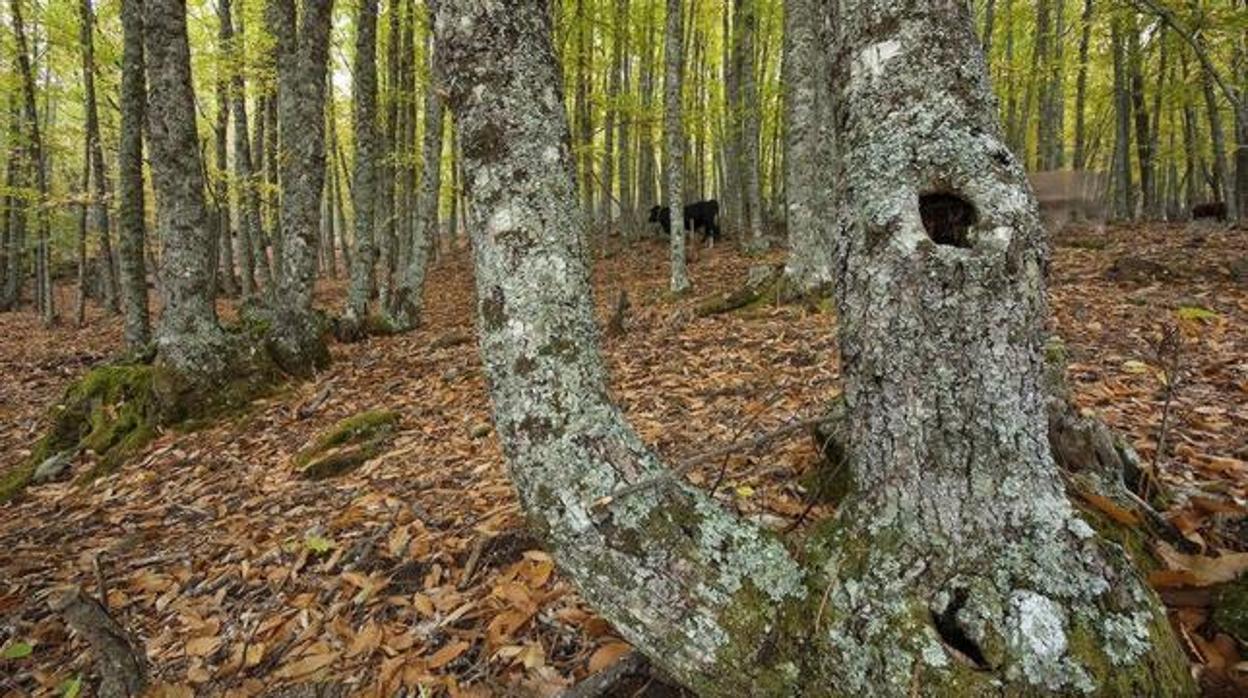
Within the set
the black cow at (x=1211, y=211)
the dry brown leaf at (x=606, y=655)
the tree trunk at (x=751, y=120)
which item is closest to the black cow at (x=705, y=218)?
the tree trunk at (x=751, y=120)

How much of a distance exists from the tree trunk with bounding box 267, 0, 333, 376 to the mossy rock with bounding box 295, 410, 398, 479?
2.33 m

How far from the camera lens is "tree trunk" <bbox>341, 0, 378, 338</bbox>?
32.0 feet

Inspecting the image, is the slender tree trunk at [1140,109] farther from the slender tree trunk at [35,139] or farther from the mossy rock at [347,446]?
the slender tree trunk at [35,139]

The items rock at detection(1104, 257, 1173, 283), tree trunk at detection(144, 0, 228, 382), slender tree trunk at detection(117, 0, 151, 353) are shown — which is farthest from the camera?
slender tree trunk at detection(117, 0, 151, 353)

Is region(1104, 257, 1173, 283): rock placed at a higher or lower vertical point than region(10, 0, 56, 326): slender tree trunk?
lower

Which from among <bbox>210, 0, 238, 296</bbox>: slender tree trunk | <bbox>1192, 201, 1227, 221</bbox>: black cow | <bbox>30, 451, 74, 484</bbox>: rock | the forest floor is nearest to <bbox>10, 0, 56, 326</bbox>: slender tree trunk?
<bbox>210, 0, 238, 296</bbox>: slender tree trunk

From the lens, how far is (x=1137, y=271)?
7.35 meters

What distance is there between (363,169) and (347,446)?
6.39 m

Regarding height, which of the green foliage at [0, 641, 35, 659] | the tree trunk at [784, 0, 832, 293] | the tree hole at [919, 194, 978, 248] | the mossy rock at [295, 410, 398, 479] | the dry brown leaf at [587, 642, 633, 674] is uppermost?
the tree trunk at [784, 0, 832, 293]

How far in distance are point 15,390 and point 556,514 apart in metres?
11.6

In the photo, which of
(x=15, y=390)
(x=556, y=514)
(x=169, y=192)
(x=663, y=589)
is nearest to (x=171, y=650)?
(x=556, y=514)

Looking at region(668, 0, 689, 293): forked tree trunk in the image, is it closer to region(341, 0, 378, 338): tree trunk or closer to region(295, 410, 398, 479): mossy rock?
region(341, 0, 378, 338): tree trunk

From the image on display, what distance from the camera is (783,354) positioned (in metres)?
5.59

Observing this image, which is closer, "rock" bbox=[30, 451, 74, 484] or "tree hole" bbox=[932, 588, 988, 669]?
"tree hole" bbox=[932, 588, 988, 669]
